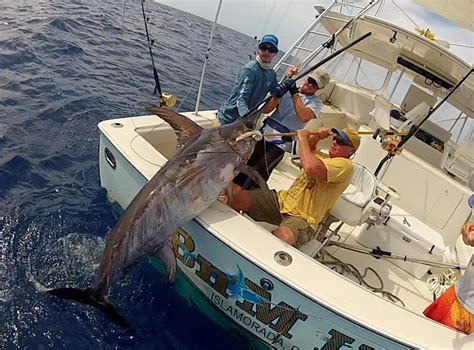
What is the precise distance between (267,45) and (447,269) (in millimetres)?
2816

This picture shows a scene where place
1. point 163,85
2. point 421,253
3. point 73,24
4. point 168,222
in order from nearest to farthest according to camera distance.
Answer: point 168,222
point 421,253
point 163,85
point 73,24

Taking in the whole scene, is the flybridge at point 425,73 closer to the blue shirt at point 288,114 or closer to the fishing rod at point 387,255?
the blue shirt at point 288,114

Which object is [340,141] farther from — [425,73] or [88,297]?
[425,73]

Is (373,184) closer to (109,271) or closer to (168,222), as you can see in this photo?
(168,222)

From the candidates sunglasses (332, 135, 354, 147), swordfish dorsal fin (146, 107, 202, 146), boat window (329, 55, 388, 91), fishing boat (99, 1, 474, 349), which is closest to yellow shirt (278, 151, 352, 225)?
Result: sunglasses (332, 135, 354, 147)

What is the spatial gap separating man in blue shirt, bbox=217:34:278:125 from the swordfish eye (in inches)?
28.6

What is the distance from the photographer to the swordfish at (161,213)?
9.20ft

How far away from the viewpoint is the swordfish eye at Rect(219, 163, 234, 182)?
2953mm

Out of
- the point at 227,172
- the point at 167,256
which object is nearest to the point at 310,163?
the point at 227,172

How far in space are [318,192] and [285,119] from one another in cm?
101

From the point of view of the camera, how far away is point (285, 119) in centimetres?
404

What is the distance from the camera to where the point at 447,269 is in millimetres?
4074

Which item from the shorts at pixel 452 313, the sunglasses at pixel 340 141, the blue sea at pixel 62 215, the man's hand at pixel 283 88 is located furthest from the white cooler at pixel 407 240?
the blue sea at pixel 62 215

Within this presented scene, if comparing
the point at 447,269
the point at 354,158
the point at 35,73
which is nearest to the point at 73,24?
the point at 35,73
